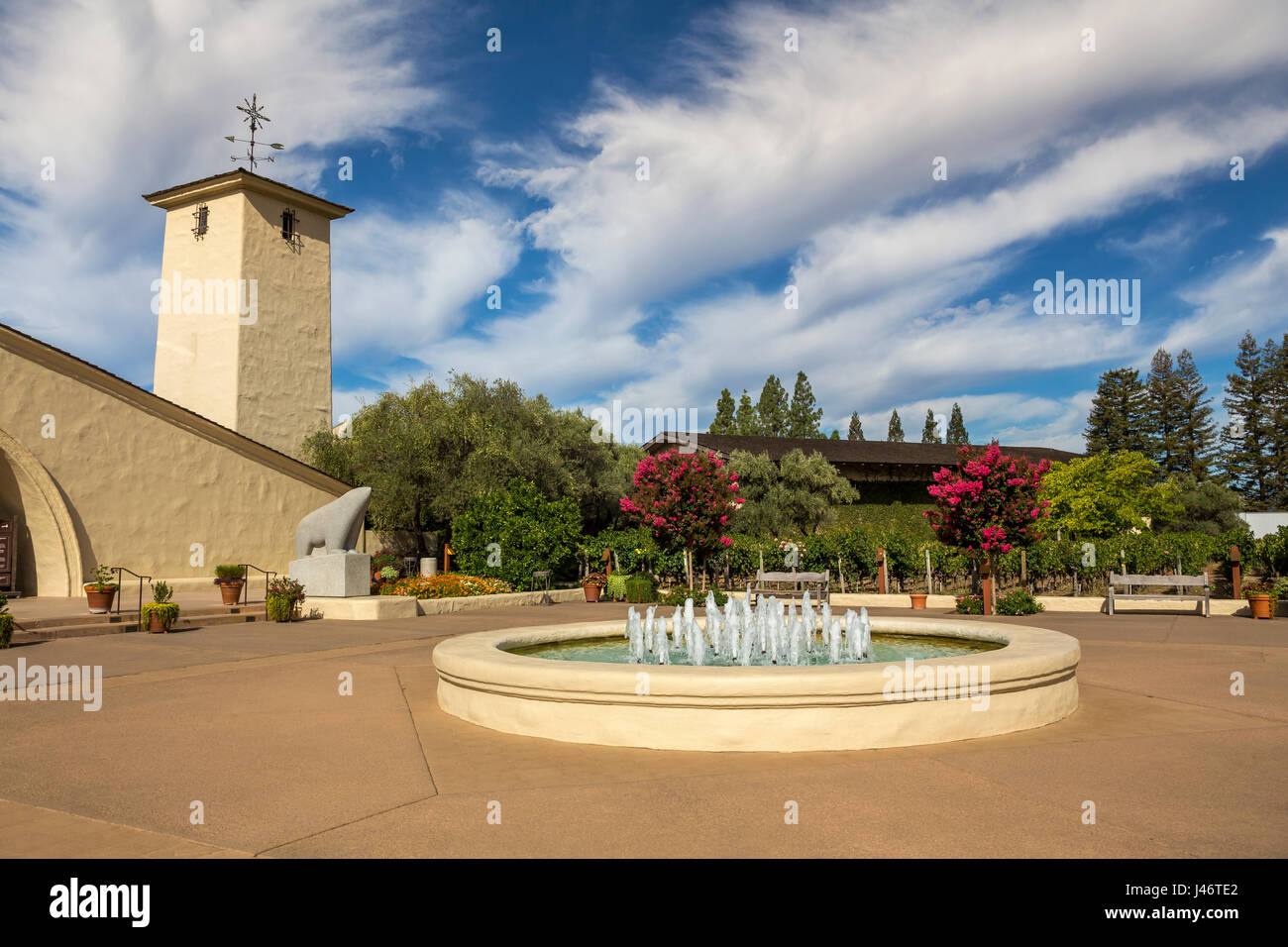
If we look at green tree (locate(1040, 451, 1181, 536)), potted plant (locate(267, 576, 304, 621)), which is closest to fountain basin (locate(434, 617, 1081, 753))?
potted plant (locate(267, 576, 304, 621))

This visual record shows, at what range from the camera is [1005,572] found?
2244 centimetres

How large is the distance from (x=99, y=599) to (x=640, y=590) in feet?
40.7

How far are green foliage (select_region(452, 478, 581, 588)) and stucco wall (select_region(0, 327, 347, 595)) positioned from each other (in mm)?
6334

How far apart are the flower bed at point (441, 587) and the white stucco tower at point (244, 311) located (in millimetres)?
14209

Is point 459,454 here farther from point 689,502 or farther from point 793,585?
point 793,585

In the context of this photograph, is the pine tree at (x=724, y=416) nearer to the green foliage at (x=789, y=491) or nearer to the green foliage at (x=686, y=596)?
the green foliage at (x=789, y=491)

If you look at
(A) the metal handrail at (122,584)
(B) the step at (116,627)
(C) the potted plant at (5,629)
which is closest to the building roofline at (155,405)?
(A) the metal handrail at (122,584)

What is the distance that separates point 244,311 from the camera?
31484 millimetres

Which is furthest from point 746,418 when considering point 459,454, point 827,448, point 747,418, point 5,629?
point 5,629

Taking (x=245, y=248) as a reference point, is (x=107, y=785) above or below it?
below
